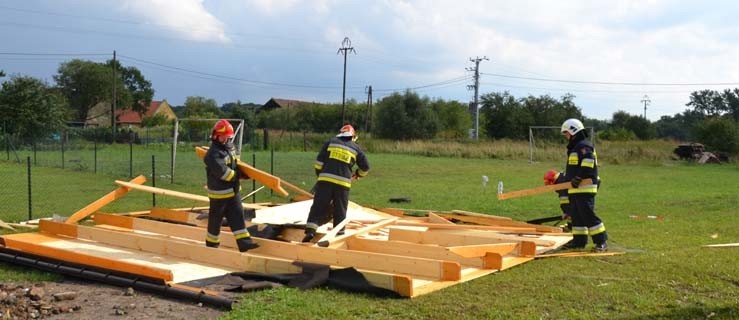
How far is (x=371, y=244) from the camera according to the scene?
826 cm

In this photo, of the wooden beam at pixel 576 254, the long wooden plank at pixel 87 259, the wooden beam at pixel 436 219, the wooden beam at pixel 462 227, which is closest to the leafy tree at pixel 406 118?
the wooden beam at pixel 436 219

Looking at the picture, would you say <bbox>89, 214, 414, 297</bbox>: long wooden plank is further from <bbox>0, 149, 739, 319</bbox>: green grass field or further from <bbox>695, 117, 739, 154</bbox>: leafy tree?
<bbox>695, 117, 739, 154</bbox>: leafy tree

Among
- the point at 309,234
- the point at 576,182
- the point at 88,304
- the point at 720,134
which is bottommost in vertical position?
the point at 88,304

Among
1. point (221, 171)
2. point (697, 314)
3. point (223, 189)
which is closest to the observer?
point (697, 314)

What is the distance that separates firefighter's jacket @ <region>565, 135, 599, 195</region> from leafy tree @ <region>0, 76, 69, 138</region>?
44.1 metres

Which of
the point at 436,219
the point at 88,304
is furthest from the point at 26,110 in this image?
the point at 88,304

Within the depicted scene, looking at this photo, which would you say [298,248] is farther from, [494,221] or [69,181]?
[69,181]

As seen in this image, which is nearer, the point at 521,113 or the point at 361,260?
the point at 361,260

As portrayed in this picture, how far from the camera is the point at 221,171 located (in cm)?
777

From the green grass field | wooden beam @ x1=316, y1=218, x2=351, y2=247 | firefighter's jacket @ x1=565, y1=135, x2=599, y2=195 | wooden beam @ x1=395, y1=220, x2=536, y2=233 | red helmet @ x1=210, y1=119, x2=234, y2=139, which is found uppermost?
red helmet @ x1=210, y1=119, x2=234, y2=139

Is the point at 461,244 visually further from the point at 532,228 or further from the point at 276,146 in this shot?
the point at 276,146

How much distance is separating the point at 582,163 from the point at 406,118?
161 ft

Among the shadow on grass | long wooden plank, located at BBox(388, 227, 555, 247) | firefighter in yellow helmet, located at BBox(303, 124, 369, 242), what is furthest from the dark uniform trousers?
the shadow on grass

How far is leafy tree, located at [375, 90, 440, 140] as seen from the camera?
5784cm
